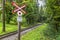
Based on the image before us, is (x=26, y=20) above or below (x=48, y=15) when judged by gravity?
below

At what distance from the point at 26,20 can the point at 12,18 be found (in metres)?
3.57

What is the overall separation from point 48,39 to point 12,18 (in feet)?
103

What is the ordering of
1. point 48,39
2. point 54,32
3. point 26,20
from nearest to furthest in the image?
point 48,39, point 54,32, point 26,20

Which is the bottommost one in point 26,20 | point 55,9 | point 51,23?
point 26,20

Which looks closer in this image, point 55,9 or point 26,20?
point 55,9

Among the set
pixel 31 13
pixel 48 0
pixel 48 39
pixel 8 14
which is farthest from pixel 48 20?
pixel 31 13

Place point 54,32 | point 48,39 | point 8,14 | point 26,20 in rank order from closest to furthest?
point 48,39, point 54,32, point 8,14, point 26,20

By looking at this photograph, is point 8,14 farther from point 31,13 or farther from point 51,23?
point 51,23

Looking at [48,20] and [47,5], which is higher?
[47,5]

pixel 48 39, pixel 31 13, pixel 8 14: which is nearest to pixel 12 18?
pixel 8 14

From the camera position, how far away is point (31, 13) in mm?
51562

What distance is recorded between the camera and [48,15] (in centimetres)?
2056

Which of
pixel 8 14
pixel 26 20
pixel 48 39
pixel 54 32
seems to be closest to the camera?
pixel 48 39

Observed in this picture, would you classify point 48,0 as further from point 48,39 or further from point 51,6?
point 48,39
